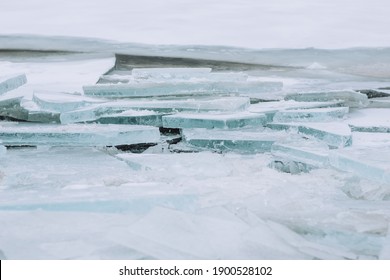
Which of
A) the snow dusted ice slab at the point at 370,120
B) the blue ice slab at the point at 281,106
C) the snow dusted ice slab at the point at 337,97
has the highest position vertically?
the snow dusted ice slab at the point at 337,97

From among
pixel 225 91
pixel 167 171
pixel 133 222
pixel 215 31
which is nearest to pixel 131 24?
pixel 215 31

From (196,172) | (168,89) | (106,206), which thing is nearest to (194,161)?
(196,172)

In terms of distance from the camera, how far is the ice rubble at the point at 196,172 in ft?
4.03

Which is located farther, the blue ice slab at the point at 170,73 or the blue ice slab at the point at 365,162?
the blue ice slab at the point at 170,73

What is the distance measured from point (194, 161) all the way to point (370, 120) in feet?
2.79

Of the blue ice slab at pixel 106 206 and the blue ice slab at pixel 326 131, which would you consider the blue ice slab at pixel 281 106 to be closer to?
the blue ice slab at pixel 326 131

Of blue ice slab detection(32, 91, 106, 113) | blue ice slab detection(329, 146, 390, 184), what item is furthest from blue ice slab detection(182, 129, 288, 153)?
blue ice slab detection(32, 91, 106, 113)

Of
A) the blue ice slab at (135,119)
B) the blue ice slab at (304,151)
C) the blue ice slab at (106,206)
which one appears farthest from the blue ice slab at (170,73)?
the blue ice slab at (106,206)

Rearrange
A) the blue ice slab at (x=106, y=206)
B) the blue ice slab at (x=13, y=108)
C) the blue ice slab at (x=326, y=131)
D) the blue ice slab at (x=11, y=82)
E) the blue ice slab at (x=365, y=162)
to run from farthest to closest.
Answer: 1. the blue ice slab at (x=11, y=82)
2. the blue ice slab at (x=13, y=108)
3. the blue ice slab at (x=326, y=131)
4. the blue ice slab at (x=365, y=162)
5. the blue ice slab at (x=106, y=206)

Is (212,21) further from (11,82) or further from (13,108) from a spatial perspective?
(13,108)

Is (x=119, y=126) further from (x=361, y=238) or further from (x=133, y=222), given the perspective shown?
(x=361, y=238)

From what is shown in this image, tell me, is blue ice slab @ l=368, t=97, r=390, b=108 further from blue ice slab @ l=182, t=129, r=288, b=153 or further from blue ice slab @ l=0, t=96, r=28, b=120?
blue ice slab @ l=0, t=96, r=28, b=120

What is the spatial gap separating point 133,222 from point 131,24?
15.1ft

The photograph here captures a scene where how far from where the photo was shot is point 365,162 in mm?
1602
